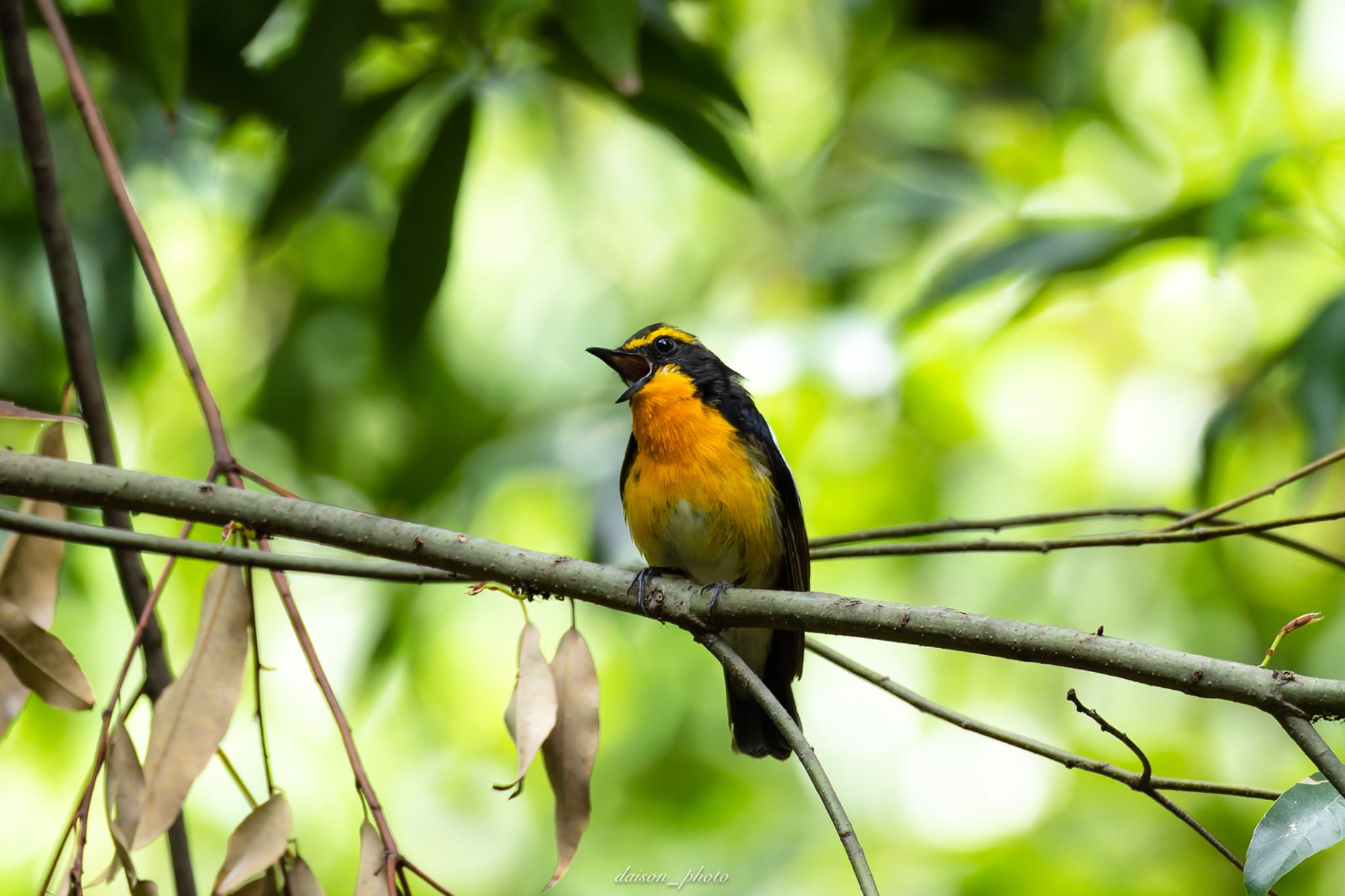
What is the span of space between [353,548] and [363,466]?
3.16 metres

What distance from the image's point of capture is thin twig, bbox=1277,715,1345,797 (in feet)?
5.52

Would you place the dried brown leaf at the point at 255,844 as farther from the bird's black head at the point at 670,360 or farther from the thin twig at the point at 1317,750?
the bird's black head at the point at 670,360

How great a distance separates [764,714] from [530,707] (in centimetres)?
189

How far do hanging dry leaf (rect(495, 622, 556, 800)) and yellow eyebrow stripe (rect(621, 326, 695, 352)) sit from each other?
2.24 m

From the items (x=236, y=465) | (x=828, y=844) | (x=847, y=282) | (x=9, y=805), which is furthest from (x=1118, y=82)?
(x=9, y=805)

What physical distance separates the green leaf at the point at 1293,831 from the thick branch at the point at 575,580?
20 cm

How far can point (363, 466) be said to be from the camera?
5.07 metres

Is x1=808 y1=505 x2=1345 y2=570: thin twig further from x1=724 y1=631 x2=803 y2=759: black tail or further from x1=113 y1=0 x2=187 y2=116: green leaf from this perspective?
x1=113 y1=0 x2=187 y2=116: green leaf

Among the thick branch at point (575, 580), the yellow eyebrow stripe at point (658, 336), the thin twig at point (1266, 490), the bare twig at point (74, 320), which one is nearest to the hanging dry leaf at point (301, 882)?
the bare twig at point (74, 320)

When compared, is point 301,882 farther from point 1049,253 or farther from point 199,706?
point 1049,253

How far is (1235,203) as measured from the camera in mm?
3129

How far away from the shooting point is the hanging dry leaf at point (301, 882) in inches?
87.8

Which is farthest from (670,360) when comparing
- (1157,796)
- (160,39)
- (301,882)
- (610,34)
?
(1157,796)

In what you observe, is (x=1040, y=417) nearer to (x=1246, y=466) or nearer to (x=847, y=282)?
(x=1246, y=466)
